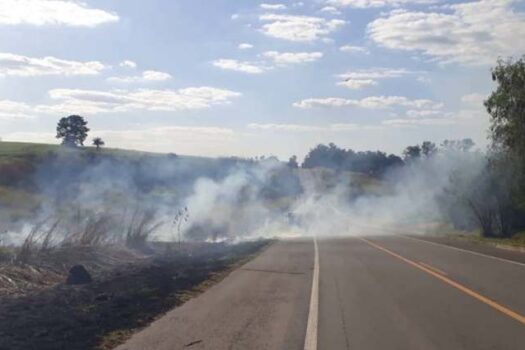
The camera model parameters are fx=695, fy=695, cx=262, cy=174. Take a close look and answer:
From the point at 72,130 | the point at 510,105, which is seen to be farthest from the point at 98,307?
the point at 72,130

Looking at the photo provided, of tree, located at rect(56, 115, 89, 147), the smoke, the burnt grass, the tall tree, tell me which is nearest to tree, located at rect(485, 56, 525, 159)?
the tall tree

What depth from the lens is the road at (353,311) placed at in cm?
906

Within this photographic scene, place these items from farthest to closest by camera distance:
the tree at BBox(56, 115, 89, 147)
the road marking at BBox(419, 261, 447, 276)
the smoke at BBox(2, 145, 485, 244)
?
the tree at BBox(56, 115, 89, 147)
the smoke at BBox(2, 145, 485, 244)
the road marking at BBox(419, 261, 447, 276)

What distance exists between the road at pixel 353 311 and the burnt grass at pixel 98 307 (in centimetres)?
44

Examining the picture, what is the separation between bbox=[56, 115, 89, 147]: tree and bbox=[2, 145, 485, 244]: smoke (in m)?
37.3

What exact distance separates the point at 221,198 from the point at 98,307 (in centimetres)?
4092

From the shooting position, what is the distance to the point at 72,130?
9962 cm

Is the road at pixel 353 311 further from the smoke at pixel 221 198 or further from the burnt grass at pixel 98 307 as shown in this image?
the smoke at pixel 221 198

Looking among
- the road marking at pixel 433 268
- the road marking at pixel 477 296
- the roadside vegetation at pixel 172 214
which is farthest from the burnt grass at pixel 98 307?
the road marking at pixel 433 268

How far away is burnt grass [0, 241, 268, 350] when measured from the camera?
30.7 feet

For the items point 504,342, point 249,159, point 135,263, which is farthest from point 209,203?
point 504,342

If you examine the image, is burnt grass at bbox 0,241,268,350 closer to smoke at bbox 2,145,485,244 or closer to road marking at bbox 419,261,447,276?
road marking at bbox 419,261,447,276

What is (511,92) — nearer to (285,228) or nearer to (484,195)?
(484,195)

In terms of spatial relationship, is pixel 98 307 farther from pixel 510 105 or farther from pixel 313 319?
pixel 510 105
